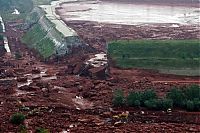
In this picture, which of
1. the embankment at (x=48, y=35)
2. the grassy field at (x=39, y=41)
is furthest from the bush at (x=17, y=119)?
the grassy field at (x=39, y=41)

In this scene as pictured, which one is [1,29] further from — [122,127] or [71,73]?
[122,127]

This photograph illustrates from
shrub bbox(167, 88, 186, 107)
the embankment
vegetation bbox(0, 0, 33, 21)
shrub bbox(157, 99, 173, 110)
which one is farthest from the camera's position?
vegetation bbox(0, 0, 33, 21)

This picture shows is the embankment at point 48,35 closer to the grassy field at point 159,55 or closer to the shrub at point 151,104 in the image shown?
the grassy field at point 159,55

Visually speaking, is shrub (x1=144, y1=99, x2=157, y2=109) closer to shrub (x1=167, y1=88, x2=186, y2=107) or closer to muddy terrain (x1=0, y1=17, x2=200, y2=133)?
muddy terrain (x1=0, y1=17, x2=200, y2=133)

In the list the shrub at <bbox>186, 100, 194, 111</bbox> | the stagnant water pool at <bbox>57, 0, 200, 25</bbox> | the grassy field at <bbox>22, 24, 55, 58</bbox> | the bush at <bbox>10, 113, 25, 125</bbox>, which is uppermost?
the stagnant water pool at <bbox>57, 0, 200, 25</bbox>

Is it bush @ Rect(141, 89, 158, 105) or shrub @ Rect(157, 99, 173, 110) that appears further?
bush @ Rect(141, 89, 158, 105)

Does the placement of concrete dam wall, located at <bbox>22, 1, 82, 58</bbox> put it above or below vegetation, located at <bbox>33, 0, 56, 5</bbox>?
below

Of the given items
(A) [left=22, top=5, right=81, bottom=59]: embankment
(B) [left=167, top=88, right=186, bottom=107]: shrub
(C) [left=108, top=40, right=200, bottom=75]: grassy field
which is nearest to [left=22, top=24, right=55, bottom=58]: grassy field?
(A) [left=22, top=5, right=81, bottom=59]: embankment

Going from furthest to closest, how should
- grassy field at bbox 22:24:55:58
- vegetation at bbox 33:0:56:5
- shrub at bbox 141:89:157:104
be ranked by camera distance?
1. vegetation at bbox 33:0:56:5
2. grassy field at bbox 22:24:55:58
3. shrub at bbox 141:89:157:104
